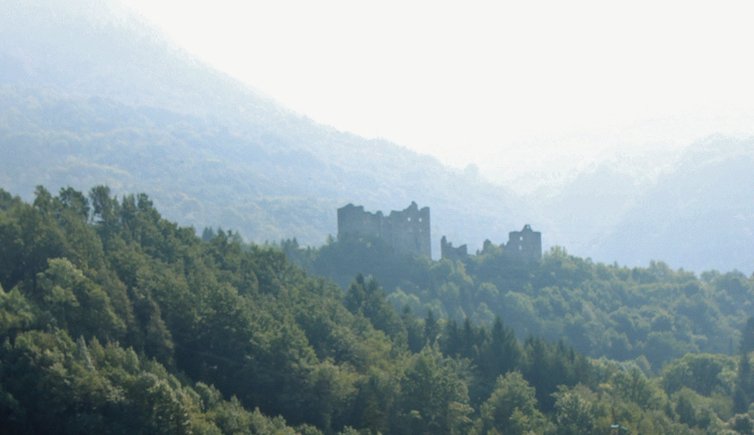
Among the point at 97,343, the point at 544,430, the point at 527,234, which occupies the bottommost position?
the point at 544,430

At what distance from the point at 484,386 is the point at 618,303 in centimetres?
6278

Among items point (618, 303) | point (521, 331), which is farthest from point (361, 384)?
point (618, 303)

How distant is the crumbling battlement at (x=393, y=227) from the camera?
126250mm

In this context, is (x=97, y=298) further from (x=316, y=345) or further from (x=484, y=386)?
(x=484, y=386)

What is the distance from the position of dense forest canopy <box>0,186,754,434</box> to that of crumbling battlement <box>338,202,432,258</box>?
137 ft

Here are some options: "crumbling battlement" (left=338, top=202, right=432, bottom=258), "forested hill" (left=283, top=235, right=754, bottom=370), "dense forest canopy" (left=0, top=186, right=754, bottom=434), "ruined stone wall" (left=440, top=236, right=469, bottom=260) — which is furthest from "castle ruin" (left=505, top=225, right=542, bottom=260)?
"dense forest canopy" (left=0, top=186, right=754, bottom=434)

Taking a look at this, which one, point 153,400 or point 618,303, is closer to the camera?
point 153,400

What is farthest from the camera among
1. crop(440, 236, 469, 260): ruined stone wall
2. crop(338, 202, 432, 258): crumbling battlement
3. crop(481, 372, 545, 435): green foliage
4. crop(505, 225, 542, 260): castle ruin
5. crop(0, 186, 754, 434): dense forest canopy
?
crop(505, 225, 542, 260): castle ruin

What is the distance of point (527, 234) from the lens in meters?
136

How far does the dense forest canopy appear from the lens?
4556cm

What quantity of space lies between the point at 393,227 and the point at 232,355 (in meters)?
70.9

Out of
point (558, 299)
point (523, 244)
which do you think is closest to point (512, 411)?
point (558, 299)

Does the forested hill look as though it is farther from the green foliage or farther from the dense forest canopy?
the green foliage

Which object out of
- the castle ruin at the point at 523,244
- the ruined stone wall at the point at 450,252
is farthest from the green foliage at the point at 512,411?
the castle ruin at the point at 523,244
